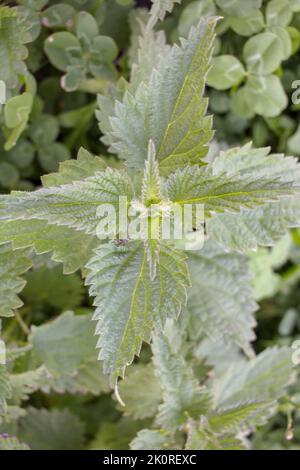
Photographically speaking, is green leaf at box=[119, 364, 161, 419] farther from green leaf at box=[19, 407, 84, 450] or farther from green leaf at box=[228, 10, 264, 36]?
green leaf at box=[228, 10, 264, 36]

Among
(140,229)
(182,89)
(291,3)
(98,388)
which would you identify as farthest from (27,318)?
(291,3)

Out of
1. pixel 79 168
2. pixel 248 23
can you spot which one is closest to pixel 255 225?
pixel 79 168

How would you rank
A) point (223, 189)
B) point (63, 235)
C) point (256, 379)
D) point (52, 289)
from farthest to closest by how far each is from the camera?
point (52, 289), point (256, 379), point (63, 235), point (223, 189)

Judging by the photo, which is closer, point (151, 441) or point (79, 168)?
point (79, 168)

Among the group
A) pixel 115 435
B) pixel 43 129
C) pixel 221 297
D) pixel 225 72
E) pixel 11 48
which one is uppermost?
pixel 11 48

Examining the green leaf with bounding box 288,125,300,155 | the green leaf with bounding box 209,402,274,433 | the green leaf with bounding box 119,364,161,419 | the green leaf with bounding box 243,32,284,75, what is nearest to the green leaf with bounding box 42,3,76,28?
the green leaf with bounding box 243,32,284,75

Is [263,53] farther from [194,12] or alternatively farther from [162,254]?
[162,254]
